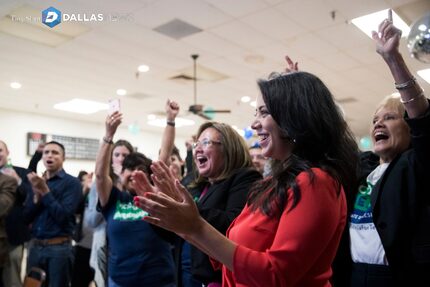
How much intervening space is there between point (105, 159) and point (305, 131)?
4.69 ft

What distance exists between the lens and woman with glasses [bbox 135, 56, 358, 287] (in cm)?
80

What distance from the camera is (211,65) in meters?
5.72

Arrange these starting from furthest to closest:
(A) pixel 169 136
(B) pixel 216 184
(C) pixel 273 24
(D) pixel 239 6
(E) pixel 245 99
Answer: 1. (E) pixel 245 99
2. (C) pixel 273 24
3. (D) pixel 239 6
4. (A) pixel 169 136
5. (B) pixel 216 184

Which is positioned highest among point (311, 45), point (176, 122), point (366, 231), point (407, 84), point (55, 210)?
point (311, 45)

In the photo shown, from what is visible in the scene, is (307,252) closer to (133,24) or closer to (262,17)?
(262,17)

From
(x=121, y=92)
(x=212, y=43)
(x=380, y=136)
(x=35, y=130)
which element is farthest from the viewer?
(x=35, y=130)

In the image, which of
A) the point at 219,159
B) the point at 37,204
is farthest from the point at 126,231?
the point at 37,204

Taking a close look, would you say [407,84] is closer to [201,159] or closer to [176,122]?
[201,159]

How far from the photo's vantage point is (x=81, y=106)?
849cm

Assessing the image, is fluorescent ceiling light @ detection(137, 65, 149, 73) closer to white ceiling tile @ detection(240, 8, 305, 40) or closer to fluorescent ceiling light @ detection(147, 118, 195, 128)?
white ceiling tile @ detection(240, 8, 305, 40)

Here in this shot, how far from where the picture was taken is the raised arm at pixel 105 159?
6.48ft

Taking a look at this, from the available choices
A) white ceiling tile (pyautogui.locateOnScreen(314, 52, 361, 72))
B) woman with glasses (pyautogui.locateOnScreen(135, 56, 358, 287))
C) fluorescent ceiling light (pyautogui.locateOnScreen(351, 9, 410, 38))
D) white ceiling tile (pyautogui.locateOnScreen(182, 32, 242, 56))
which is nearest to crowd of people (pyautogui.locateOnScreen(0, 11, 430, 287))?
woman with glasses (pyautogui.locateOnScreen(135, 56, 358, 287))

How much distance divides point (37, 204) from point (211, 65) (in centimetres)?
362

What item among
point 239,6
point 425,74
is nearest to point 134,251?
point 239,6
